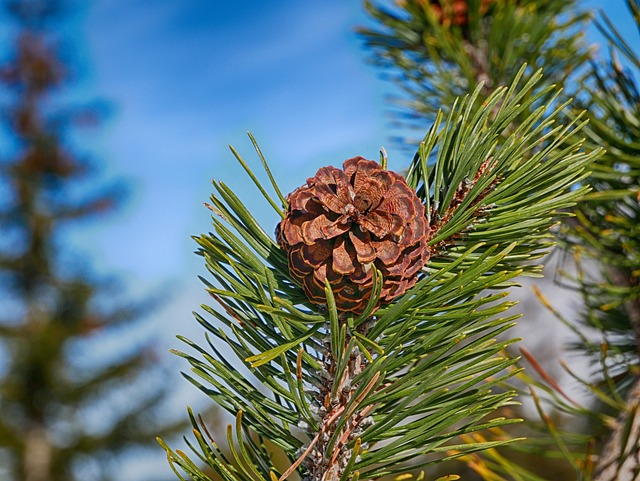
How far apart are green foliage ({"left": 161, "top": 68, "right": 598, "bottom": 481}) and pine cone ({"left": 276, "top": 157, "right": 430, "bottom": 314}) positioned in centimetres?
2

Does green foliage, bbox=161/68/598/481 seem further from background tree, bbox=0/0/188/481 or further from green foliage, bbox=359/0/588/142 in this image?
background tree, bbox=0/0/188/481

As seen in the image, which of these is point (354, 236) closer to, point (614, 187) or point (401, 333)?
point (401, 333)

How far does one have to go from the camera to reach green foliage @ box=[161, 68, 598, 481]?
35 cm

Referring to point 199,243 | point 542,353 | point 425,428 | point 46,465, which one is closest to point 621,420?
point 425,428

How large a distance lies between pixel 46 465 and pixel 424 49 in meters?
5.92

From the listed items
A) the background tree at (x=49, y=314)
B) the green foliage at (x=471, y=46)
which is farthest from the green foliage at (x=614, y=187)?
the background tree at (x=49, y=314)

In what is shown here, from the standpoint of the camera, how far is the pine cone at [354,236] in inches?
13.9

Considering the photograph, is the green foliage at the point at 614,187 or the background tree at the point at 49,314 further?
the background tree at the point at 49,314

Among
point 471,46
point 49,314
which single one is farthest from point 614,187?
point 49,314

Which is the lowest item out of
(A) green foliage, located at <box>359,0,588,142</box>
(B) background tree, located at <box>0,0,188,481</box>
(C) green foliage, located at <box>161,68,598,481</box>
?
(C) green foliage, located at <box>161,68,598,481</box>

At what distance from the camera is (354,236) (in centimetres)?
36

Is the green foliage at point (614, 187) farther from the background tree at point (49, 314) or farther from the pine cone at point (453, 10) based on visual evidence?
the background tree at point (49, 314)

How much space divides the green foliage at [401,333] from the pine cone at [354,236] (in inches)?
0.7

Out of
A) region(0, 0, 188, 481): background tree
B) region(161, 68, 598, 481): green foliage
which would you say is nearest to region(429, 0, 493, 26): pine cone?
region(161, 68, 598, 481): green foliage
